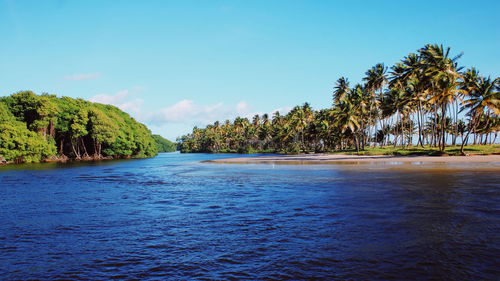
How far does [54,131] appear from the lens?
77.8 meters

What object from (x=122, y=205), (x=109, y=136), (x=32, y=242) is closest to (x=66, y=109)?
(x=109, y=136)

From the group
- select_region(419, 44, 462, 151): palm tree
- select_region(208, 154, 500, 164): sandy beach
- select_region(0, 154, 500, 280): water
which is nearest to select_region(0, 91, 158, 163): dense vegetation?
select_region(208, 154, 500, 164): sandy beach

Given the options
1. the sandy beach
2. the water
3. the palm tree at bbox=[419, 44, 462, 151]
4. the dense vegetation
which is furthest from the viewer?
the dense vegetation

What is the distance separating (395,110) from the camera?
77.5 meters

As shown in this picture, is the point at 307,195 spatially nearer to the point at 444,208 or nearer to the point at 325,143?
the point at 444,208

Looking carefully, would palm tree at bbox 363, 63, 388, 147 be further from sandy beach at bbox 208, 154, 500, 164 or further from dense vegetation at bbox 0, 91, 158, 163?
dense vegetation at bbox 0, 91, 158, 163

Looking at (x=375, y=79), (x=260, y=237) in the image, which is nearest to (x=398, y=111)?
(x=375, y=79)

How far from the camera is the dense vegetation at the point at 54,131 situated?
61.4 metres

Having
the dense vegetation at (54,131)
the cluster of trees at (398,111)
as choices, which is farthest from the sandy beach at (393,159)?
the dense vegetation at (54,131)

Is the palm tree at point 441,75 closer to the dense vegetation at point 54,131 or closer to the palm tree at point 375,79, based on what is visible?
the palm tree at point 375,79

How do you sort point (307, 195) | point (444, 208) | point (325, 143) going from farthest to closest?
point (325, 143) < point (307, 195) < point (444, 208)

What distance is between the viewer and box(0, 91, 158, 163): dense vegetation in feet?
201

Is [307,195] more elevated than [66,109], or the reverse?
[66,109]

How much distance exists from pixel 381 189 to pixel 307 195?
195 inches
